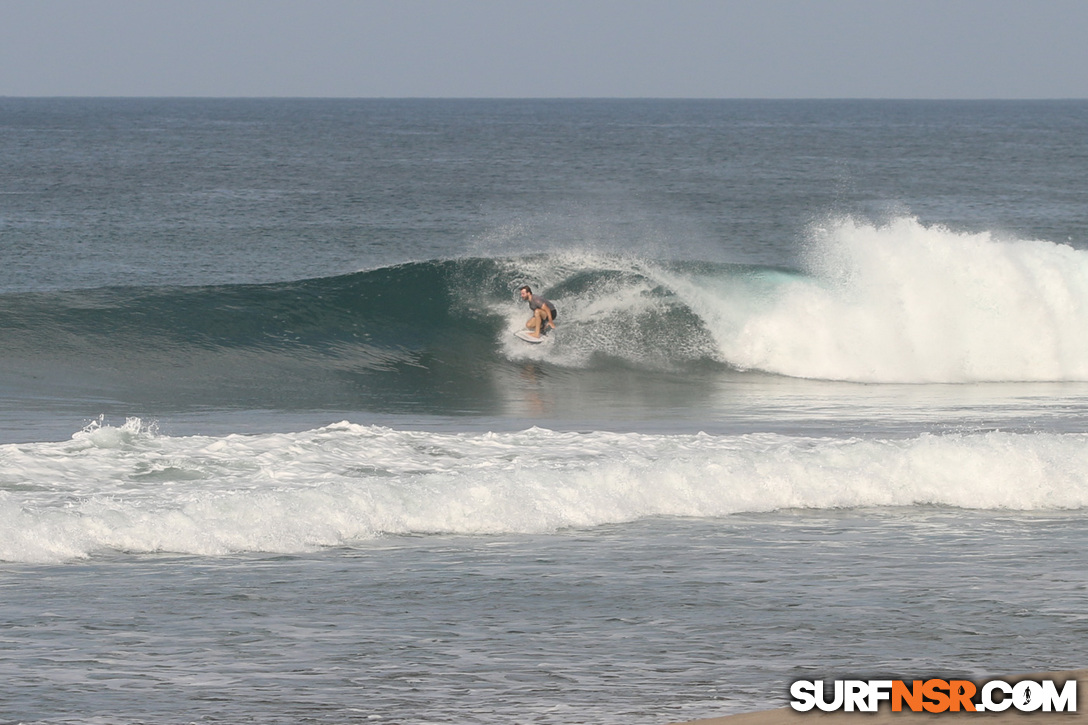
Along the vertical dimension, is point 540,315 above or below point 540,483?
above

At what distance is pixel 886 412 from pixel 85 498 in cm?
852

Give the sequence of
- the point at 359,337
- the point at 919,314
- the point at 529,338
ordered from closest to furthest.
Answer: the point at 529,338
the point at 359,337
the point at 919,314

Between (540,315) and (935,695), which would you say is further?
(540,315)

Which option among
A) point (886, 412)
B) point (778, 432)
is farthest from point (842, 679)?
point (886, 412)

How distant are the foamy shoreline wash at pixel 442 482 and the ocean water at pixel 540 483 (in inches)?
1.3

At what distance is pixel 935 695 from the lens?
525 cm

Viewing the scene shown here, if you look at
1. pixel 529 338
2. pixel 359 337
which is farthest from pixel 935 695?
pixel 359 337

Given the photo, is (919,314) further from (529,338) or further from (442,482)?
(442,482)

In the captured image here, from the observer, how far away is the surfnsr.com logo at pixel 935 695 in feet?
16.6

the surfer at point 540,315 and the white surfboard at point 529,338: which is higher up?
the surfer at point 540,315

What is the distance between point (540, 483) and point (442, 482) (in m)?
0.66

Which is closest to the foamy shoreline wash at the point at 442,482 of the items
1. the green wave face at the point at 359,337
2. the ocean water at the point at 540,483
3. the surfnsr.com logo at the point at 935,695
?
the ocean water at the point at 540,483

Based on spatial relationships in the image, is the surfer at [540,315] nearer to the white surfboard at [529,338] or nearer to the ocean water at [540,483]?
the white surfboard at [529,338]

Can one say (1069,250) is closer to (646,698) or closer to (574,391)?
(574,391)
